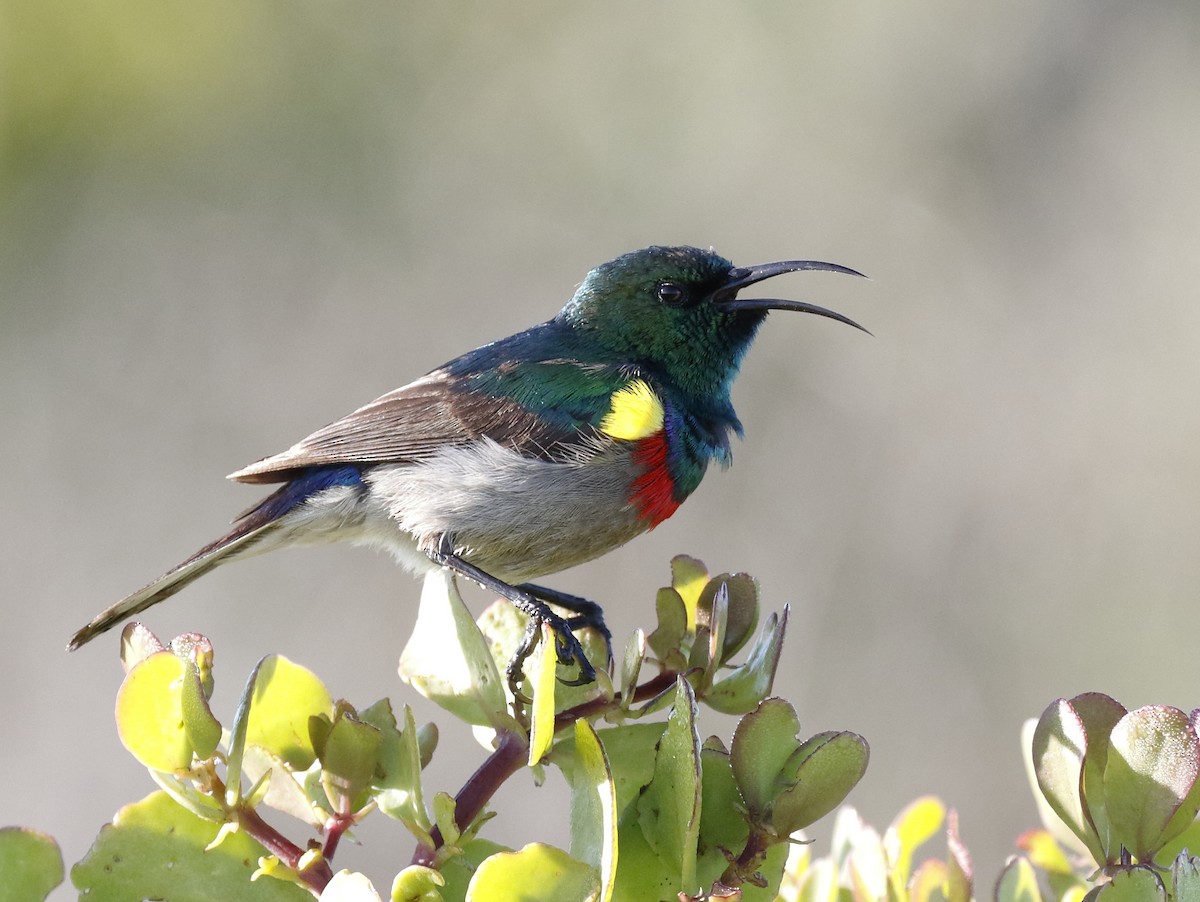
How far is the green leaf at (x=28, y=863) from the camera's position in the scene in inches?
51.4

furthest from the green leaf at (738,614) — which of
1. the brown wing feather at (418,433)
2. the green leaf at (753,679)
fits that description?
the brown wing feather at (418,433)

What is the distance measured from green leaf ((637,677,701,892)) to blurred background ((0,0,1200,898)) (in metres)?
4.32

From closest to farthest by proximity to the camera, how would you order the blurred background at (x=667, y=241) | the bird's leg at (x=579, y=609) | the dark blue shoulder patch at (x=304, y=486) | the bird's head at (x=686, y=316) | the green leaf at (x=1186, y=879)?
the green leaf at (x=1186, y=879) < the bird's leg at (x=579, y=609) < the dark blue shoulder patch at (x=304, y=486) < the bird's head at (x=686, y=316) < the blurred background at (x=667, y=241)

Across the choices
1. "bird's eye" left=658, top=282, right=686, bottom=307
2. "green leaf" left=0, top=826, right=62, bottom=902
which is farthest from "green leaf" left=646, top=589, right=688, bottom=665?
"bird's eye" left=658, top=282, right=686, bottom=307

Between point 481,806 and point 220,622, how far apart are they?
5326mm

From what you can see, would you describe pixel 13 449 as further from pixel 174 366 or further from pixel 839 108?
pixel 839 108

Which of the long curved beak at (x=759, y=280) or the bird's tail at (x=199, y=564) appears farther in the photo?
the long curved beak at (x=759, y=280)

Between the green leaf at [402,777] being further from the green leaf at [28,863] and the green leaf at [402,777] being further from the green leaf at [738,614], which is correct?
the green leaf at [738,614]

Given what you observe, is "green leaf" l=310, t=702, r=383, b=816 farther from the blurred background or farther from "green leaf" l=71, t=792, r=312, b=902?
the blurred background

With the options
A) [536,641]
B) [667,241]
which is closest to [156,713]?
[536,641]

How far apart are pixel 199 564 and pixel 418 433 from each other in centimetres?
68

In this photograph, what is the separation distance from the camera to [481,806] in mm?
1526

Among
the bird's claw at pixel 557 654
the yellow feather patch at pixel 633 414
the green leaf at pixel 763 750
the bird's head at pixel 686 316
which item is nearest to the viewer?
the green leaf at pixel 763 750

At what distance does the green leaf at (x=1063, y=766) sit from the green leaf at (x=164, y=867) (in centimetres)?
87
